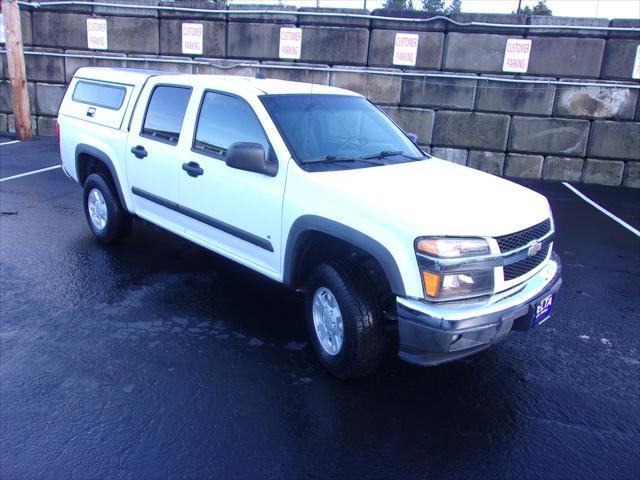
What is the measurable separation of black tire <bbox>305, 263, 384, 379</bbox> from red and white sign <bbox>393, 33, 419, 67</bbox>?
8722mm

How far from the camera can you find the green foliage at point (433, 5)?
11625 mm

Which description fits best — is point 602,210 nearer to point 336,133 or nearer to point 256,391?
point 336,133

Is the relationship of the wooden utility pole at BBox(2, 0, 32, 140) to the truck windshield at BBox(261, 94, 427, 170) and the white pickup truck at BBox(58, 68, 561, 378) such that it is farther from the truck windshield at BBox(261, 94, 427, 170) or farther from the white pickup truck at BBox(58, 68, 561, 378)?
the truck windshield at BBox(261, 94, 427, 170)

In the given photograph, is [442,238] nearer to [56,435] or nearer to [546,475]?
[546,475]

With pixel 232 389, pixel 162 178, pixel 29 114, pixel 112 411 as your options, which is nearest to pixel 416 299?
pixel 232 389

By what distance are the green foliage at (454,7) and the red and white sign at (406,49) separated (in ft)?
2.94

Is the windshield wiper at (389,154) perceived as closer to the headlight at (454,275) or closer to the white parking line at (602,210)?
the headlight at (454,275)

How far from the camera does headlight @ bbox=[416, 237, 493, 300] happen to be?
303 cm

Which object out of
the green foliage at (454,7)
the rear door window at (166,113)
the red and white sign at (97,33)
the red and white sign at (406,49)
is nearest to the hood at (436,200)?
the rear door window at (166,113)

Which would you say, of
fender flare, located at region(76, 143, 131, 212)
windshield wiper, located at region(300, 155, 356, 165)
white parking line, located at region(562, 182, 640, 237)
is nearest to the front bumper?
windshield wiper, located at region(300, 155, 356, 165)

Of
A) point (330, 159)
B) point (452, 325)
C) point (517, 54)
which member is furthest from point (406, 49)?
point (452, 325)

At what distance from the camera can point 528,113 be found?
1100cm

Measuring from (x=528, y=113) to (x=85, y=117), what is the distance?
8509 millimetres

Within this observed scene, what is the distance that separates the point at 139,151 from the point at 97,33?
9180mm
